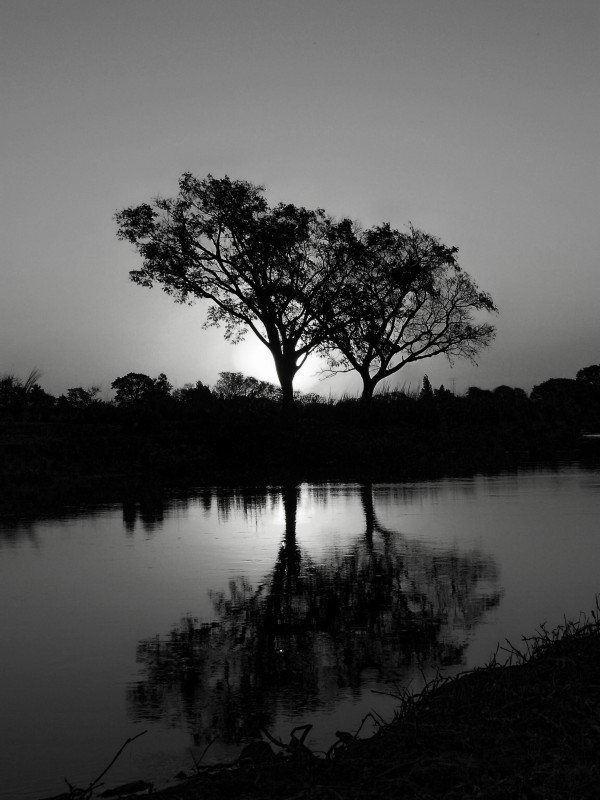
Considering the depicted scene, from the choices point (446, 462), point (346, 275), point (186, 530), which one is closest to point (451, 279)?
point (346, 275)

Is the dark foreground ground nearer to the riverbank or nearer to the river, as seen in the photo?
the river

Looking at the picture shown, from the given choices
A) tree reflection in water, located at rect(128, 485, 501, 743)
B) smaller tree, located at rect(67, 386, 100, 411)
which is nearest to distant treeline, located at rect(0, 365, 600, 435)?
smaller tree, located at rect(67, 386, 100, 411)

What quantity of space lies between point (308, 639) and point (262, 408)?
3153 centimetres

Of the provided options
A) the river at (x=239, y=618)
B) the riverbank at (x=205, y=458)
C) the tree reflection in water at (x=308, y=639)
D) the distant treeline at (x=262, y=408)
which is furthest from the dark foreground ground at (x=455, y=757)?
the distant treeline at (x=262, y=408)

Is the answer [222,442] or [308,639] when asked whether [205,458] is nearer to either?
[222,442]

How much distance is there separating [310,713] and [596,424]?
2262 inches

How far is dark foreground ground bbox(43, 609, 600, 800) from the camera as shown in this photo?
3.86m

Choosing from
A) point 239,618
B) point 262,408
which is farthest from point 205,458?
point 239,618

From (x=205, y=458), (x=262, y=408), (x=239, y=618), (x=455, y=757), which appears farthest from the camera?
(x=262, y=408)

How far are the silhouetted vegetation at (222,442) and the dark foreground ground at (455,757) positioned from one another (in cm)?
1287

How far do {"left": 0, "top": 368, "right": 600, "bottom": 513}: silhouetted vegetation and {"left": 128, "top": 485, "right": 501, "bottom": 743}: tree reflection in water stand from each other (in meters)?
8.69

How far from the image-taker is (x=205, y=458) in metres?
29.4

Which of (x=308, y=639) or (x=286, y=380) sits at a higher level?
(x=286, y=380)

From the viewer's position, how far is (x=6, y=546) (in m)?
12.2
